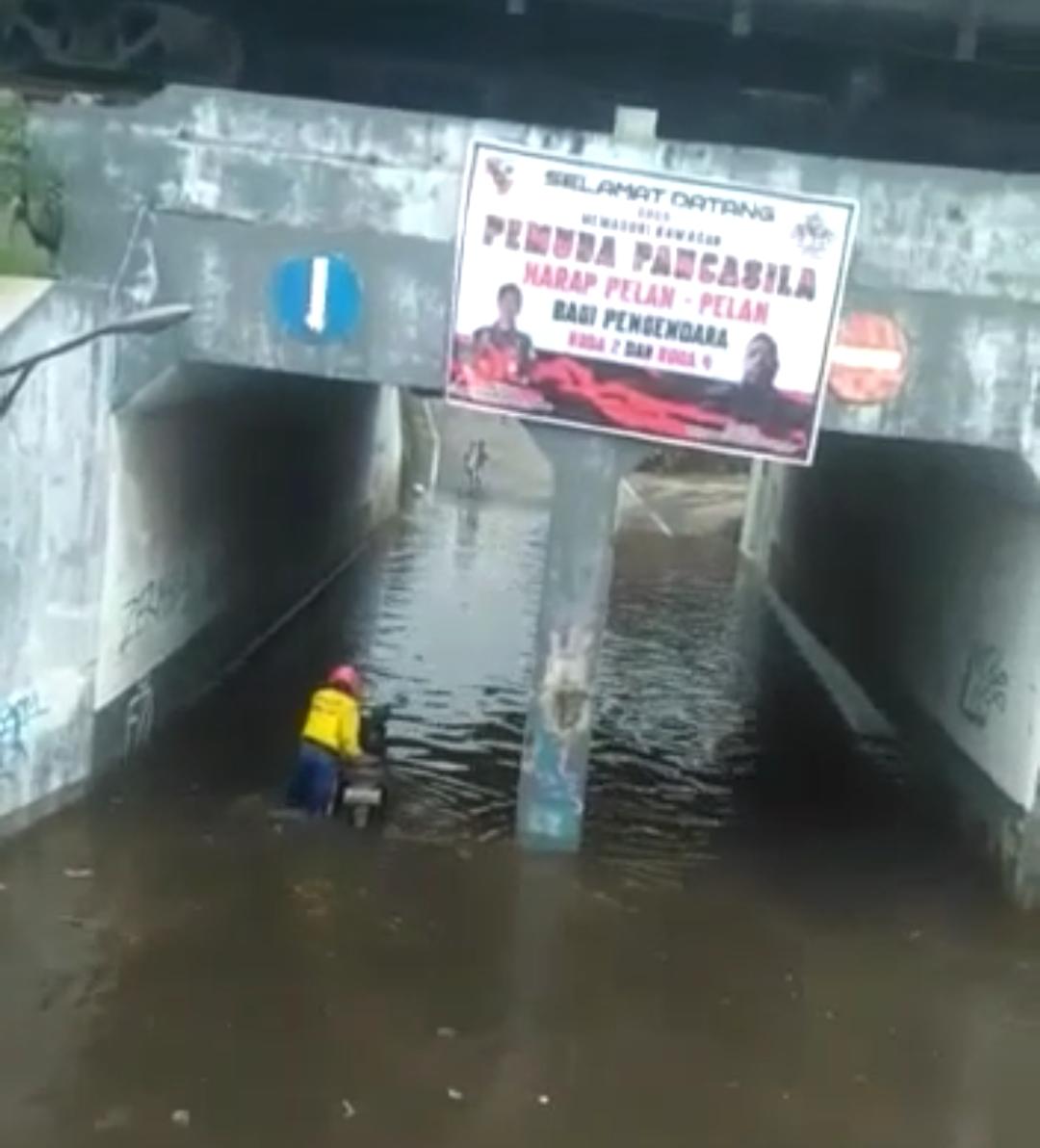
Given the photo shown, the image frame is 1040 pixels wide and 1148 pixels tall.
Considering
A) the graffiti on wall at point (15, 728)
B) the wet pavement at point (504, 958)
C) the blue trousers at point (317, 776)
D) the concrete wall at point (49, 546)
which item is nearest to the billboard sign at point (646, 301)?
the concrete wall at point (49, 546)

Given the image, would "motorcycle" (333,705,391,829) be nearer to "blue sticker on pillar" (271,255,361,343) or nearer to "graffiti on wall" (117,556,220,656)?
"graffiti on wall" (117,556,220,656)

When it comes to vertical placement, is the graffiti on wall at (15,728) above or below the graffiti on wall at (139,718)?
above

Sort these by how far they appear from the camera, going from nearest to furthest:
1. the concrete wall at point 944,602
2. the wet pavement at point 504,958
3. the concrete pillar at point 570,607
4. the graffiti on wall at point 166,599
Answer: 1. the wet pavement at point 504,958
2. the concrete pillar at point 570,607
3. the concrete wall at point 944,602
4. the graffiti on wall at point 166,599

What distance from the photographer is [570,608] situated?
46.6ft

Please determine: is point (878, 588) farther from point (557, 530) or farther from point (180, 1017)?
point (180, 1017)

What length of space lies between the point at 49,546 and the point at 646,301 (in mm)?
4856

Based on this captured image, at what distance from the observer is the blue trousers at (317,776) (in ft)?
48.8

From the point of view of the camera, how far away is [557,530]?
559 inches

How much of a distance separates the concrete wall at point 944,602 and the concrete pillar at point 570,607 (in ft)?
10.6

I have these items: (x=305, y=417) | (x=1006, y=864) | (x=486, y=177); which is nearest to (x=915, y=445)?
(x=1006, y=864)

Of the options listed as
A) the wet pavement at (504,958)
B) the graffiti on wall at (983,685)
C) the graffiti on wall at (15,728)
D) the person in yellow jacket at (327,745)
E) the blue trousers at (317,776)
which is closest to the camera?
the wet pavement at (504,958)

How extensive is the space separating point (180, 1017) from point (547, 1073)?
2.20m

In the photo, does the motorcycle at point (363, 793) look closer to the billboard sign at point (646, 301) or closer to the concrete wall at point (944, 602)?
the billboard sign at point (646, 301)

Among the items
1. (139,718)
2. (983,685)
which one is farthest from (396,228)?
(983,685)
